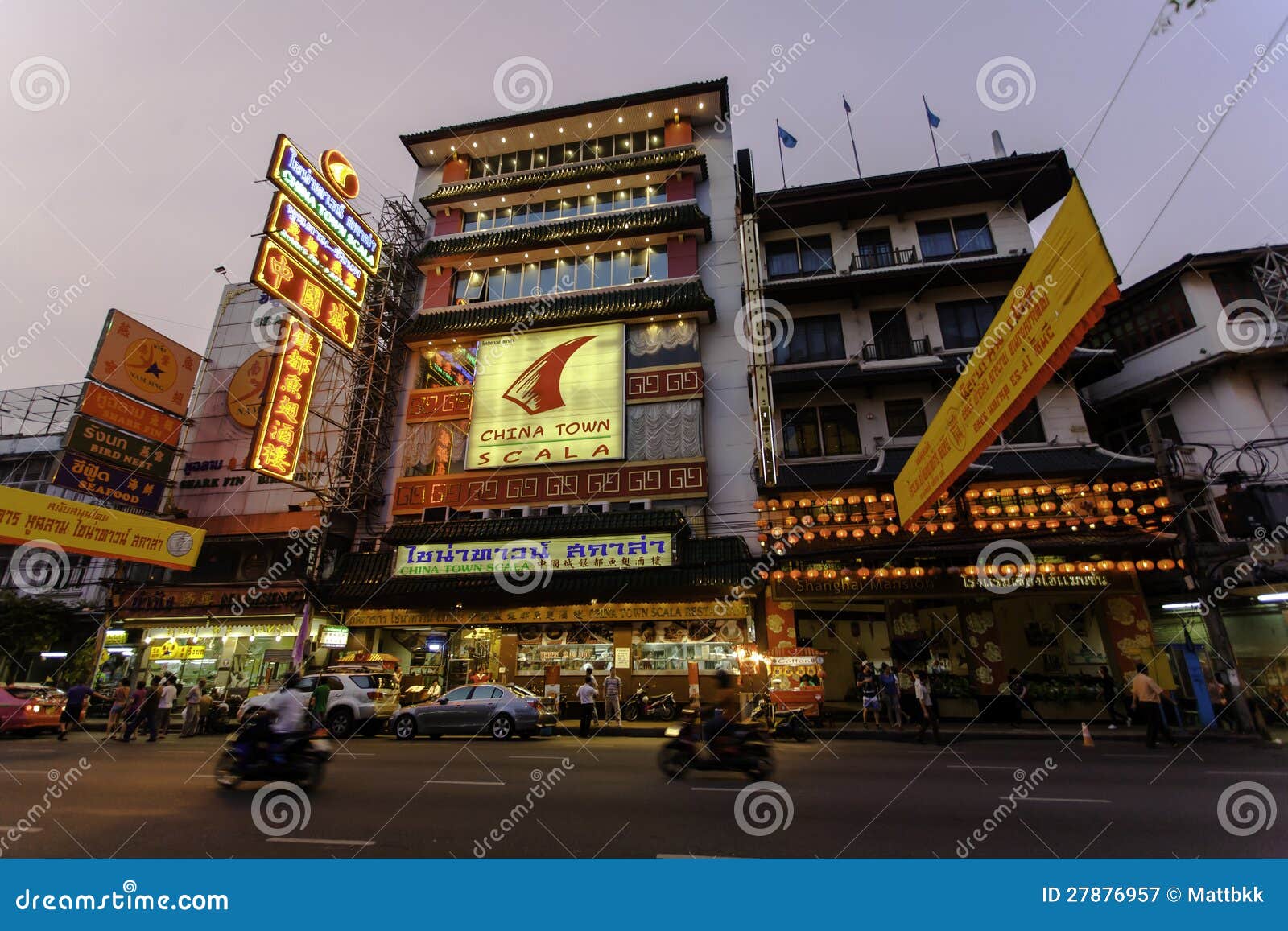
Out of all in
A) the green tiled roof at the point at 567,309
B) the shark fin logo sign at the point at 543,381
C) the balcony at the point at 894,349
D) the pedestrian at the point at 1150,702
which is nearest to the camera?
the pedestrian at the point at 1150,702

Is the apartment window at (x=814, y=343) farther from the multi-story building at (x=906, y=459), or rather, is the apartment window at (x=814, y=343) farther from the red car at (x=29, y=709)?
the red car at (x=29, y=709)

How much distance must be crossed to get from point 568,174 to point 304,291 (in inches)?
517

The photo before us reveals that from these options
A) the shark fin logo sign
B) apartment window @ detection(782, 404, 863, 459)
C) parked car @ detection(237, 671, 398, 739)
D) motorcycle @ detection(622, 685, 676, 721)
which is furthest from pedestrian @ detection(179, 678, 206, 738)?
apartment window @ detection(782, 404, 863, 459)

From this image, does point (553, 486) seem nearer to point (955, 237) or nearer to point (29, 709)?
point (29, 709)

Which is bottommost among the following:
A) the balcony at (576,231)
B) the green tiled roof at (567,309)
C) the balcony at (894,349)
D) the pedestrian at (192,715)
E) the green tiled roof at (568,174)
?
the pedestrian at (192,715)

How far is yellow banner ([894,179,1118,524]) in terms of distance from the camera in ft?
17.6

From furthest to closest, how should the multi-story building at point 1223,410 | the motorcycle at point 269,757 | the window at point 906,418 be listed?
the window at point 906,418, the multi-story building at point 1223,410, the motorcycle at point 269,757

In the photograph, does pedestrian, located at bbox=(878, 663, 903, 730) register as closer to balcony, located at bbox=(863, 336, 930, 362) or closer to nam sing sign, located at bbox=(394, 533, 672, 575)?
nam sing sign, located at bbox=(394, 533, 672, 575)

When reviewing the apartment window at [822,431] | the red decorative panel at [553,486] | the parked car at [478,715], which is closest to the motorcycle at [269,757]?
the parked car at [478,715]

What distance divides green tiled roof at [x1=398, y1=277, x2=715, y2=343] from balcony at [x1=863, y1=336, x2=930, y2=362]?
20.6 ft

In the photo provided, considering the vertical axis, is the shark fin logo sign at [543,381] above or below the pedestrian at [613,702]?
above

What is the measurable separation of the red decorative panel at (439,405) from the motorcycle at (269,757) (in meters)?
16.0

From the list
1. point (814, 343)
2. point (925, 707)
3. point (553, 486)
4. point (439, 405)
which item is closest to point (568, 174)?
point (439, 405)

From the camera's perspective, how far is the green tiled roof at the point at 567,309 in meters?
23.1
